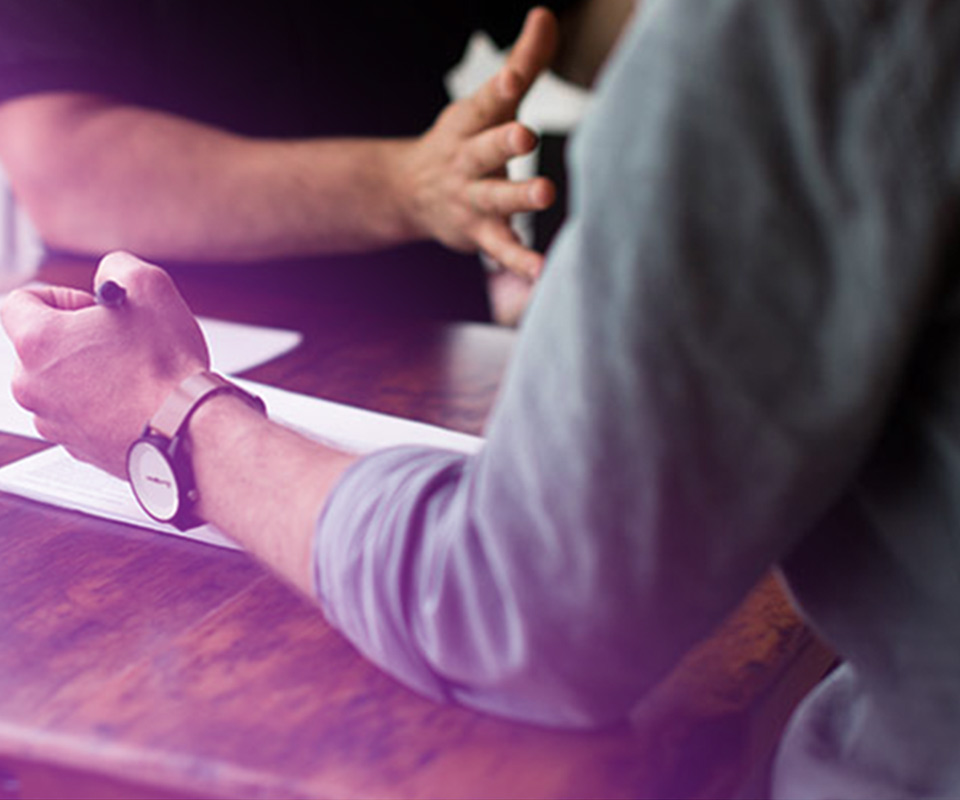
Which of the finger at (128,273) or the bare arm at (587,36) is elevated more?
the bare arm at (587,36)

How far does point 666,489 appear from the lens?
1.55 feet

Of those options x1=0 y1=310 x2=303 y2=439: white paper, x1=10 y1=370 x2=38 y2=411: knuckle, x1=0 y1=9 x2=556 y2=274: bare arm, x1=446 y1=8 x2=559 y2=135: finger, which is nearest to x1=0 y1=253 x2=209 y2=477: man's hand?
x1=10 y1=370 x2=38 y2=411: knuckle

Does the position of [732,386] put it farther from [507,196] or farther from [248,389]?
[507,196]

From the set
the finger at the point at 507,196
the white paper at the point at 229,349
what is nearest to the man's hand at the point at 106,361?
the white paper at the point at 229,349

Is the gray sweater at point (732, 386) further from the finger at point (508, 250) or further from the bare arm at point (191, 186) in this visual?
the bare arm at point (191, 186)

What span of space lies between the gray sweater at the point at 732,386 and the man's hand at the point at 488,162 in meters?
0.72

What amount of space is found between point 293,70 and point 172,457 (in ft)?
3.82

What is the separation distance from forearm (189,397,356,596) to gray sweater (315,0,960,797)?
3.2 inches

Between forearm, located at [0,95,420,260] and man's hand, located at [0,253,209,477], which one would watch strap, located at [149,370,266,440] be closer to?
man's hand, located at [0,253,209,477]

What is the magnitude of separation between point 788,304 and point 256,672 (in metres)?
0.35

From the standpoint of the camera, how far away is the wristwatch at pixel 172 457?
0.69m

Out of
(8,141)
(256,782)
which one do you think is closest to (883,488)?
(256,782)

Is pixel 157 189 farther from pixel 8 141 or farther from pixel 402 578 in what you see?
pixel 402 578

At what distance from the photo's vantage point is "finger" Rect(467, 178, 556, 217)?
1176mm
